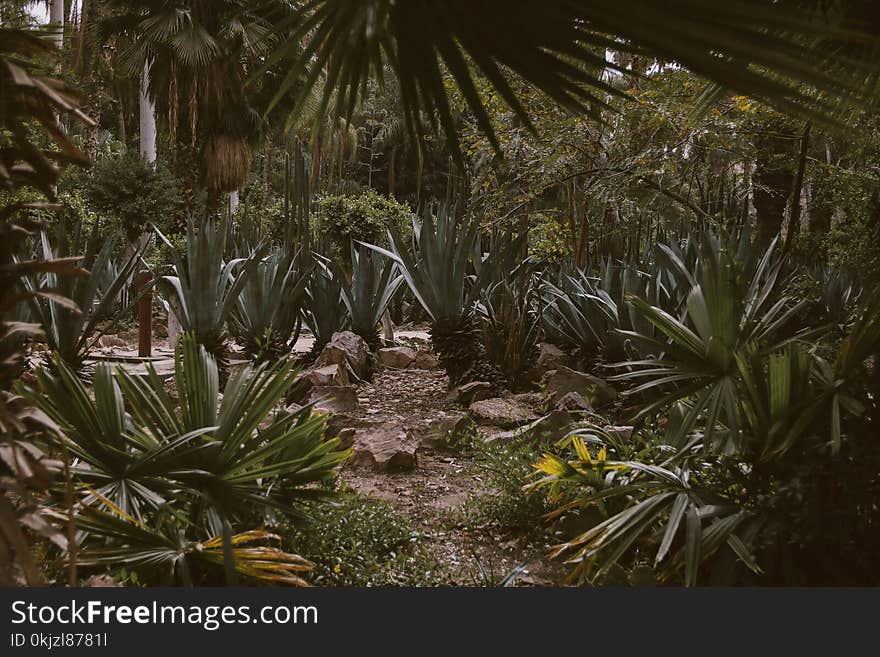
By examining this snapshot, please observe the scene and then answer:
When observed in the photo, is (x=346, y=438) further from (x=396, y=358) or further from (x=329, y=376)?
(x=396, y=358)

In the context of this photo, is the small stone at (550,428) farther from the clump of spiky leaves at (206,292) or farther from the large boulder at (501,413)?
the clump of spiky leaves at (206,292)

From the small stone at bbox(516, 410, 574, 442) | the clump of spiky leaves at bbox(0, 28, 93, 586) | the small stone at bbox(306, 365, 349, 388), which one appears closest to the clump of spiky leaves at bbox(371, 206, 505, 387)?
the small stone at bbox(306, 365, 349, 388)

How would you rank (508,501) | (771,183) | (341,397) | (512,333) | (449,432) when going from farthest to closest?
(771,183) → (512,333) → (341,397) → (449,432) → (508,501)

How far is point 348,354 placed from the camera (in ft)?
17.8

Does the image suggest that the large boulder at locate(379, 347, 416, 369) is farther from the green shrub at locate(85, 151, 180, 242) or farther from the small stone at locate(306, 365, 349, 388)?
the green shrub at locate(85, 151, 180, 242)

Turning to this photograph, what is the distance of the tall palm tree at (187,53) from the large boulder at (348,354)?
571cm

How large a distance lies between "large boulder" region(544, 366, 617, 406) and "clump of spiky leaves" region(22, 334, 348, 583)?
7.51ft

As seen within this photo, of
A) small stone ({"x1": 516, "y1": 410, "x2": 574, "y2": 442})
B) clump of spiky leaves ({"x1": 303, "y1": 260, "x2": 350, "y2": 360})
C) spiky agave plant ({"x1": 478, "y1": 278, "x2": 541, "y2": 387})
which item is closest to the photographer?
small stone ({"x1": 516, "y1": 410, "x2": 574, "y2": 442})

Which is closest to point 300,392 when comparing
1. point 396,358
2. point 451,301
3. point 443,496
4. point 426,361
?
point 451,301

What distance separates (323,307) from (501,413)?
224 cm

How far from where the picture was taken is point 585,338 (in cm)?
511

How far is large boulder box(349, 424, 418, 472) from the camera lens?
3654mm

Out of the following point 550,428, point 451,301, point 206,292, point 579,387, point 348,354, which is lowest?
point 348,354

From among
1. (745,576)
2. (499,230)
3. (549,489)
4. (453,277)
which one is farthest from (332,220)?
(745,576)
